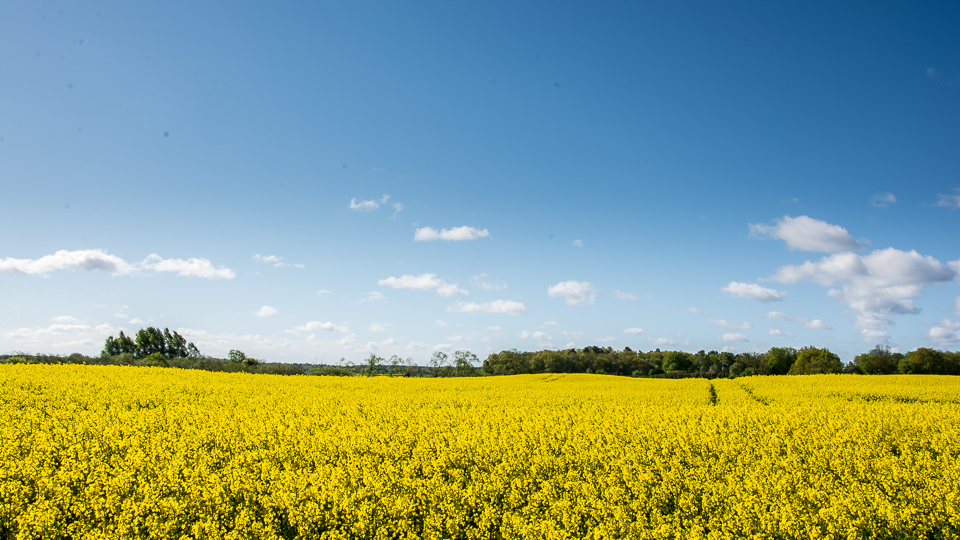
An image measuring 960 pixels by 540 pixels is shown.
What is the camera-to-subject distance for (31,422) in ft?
38.4

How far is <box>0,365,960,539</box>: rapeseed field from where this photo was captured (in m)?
6.38

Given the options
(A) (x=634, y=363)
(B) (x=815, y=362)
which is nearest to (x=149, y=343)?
(A) (x=634, y=363)

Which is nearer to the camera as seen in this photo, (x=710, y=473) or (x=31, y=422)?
(x=710, y=473)

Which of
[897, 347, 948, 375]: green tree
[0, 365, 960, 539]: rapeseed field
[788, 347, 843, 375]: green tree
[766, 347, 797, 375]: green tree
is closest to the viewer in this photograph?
[0, 365, 960, 539]: rapeseed field

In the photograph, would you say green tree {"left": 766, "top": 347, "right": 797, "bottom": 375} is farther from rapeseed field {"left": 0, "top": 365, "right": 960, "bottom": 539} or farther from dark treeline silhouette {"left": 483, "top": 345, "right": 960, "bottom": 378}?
rapeseed field {"left": 0, "top": 365, "right": 960, "bottom": 539}

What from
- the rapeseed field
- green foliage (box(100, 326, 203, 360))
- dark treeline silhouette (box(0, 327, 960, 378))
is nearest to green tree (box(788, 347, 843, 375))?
dark treeline silhouette (box(0, 327, 960, 378))

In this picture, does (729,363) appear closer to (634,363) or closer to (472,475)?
(634,363)

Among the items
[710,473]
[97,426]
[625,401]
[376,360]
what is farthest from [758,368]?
[97,426]

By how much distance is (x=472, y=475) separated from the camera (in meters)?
8.07

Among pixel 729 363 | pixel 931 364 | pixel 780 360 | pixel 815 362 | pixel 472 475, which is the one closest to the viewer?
pixel 472 475

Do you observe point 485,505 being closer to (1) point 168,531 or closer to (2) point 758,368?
(1) point 168,531

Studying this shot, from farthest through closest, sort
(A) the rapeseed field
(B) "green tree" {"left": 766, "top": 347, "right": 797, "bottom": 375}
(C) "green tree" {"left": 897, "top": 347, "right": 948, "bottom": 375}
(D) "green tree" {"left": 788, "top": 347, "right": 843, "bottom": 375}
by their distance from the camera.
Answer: (B) "green tree" {"left": 766, "top": 347, "right": 797, "bottom": 375}
(D) "green tree" {"left": 788, "top": 347, "right": 843, "bottom": 375}
(C) "green tree" {"left": 897, "top": 347, "right": 948, "bottom": 375}
(A) the rapeseed field

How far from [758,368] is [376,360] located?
80857 mm

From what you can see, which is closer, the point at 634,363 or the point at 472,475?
the point at 472,475
